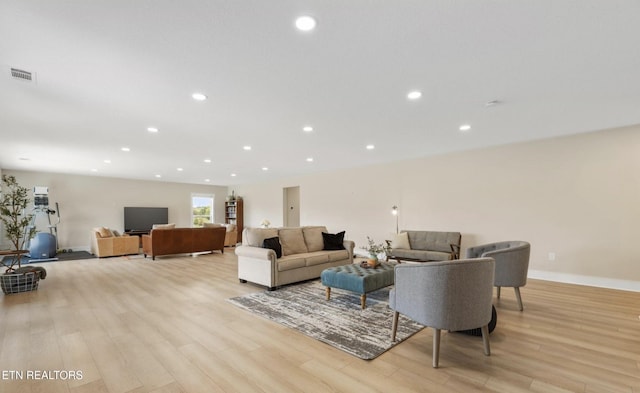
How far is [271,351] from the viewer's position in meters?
2.46

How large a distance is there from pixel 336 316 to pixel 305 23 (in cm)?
294

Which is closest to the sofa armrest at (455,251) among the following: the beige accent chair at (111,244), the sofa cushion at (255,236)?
the sofa cushion at (255,236)

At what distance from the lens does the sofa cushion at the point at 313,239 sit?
5.50m

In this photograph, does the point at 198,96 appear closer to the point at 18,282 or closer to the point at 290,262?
the point at 290,262

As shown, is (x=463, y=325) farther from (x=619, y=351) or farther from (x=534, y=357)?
(x=619, y=351)

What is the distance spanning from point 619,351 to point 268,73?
402cm

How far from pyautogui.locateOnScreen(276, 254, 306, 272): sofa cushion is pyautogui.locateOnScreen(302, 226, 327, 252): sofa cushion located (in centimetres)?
64

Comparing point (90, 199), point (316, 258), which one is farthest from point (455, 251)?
point (90, 199)

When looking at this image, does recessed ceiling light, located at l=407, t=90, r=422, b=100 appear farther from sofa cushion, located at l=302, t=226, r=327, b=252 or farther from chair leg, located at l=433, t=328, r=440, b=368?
sofa cushion, located at l=302, t=226, r=327, b=252

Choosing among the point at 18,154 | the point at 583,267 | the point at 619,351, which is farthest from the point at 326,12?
the point at 18,154

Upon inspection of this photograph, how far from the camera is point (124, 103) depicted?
3.33 metres

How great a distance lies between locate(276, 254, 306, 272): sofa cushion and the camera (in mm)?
4424

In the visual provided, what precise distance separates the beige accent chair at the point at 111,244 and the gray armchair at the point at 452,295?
8523 millimetres

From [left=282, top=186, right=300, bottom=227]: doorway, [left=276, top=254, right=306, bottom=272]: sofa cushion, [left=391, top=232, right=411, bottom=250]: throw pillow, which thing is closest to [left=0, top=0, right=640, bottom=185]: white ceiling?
[left=276, top=254, right=306, bottom=272]: sofa cushion
